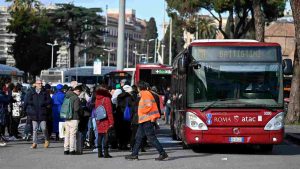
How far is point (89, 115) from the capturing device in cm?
1859

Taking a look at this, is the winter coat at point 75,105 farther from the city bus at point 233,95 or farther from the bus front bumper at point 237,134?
the bus front bumper at point 237,134

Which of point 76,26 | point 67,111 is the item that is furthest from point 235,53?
point 76,26

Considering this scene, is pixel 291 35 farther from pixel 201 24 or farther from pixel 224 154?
pixel 224 154

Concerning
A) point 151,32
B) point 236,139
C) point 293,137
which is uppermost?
point 151,32

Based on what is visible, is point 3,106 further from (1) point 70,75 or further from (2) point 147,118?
(1) point 70,75

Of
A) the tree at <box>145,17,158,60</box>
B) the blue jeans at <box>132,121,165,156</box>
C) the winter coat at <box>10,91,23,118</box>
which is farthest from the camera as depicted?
the tree at <box>145,17,158,60</box>

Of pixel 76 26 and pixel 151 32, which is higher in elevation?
pixel 151 32

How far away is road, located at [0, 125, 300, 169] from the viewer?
585 inches

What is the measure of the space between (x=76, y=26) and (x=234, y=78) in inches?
2824

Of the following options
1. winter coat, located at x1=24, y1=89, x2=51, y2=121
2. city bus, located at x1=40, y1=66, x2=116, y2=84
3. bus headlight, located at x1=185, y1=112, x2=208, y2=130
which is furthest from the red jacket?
city bus, located at x1=40, y1=66, x2=116, y2=84

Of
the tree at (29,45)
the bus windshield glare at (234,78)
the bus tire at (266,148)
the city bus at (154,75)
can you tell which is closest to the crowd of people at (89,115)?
the bus windshield glare at (234,78)

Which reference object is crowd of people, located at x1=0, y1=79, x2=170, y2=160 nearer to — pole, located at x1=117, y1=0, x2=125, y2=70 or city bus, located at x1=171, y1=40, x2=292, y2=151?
city bus, located at x1=171, y1=40, x2=292, y2=151

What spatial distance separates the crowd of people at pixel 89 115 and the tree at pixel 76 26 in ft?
213

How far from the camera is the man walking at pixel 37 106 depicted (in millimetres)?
18688
